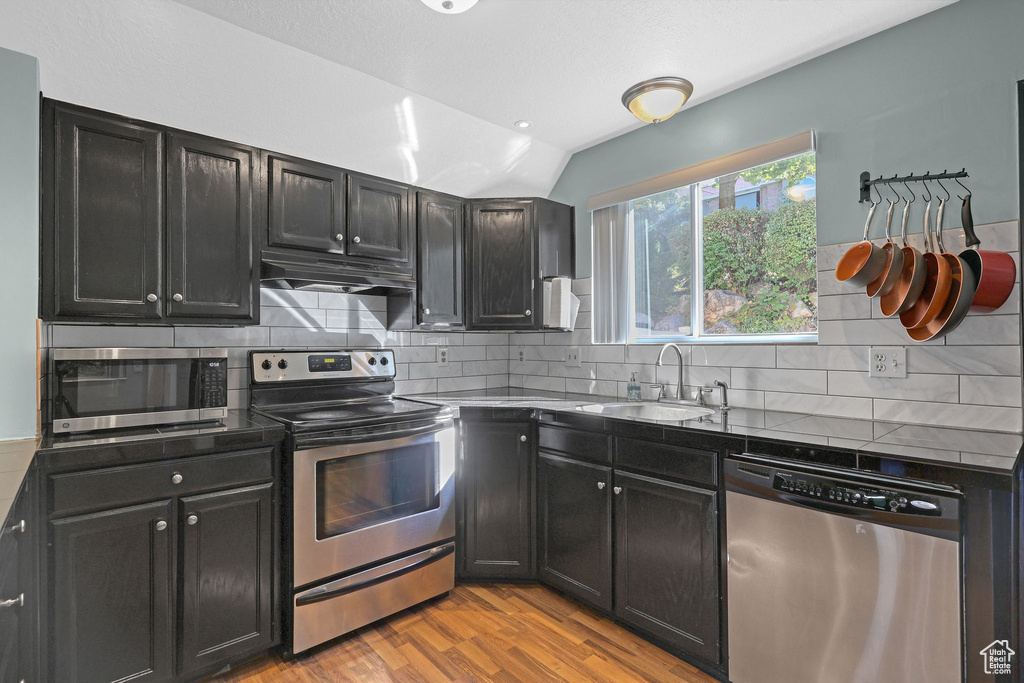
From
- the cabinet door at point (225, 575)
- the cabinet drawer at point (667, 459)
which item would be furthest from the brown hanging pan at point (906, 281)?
the cabinet door at point (225, 575)

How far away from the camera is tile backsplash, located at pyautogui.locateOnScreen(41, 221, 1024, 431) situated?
1831 mm

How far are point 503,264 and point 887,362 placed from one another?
1995mm

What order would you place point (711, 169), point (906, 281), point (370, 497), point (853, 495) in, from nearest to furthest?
point (853, 495)
point (906, 281)
point (370, 497)
point (711, 169)

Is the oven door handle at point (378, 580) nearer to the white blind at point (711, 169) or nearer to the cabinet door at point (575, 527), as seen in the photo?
the cabinet door at point (575, 527)

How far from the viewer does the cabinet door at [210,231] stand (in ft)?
6.83

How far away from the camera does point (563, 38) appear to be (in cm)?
211

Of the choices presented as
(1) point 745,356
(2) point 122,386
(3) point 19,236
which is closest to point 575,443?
(1) point 745,356

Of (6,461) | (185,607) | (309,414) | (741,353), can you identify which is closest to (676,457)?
(741,353)

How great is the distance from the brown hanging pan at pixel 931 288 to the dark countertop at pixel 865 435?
0.41 m

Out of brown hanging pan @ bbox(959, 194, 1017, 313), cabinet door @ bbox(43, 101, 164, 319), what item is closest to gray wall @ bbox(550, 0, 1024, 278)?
brown hanging pan @ bbox(959, 194, 1017, 313)

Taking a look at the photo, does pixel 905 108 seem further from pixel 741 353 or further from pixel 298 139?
pixel 298 139

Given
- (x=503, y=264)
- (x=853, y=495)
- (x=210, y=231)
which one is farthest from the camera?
(x=503, y=264)

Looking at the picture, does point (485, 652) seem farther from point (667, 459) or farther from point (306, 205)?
point (306, 205)

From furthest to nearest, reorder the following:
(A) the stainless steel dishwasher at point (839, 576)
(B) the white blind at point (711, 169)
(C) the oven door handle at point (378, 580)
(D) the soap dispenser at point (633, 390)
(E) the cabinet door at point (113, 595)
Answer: (D) the soap dispenser at point (633, 390) → (B) the white blind at point (711, 169) → (C) the oven door handle at point (378, 580) → (E) the cabinet door at point (113, 595) → (A) the stainless steel dishwasher at point (839, 576)
